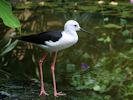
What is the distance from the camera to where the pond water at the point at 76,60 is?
5383 mm

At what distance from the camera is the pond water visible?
17.7 feet

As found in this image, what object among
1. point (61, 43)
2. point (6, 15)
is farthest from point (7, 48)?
point (6, 15)

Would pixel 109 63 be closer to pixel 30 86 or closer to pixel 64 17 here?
pixel 30 86

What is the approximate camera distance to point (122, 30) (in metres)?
8.18

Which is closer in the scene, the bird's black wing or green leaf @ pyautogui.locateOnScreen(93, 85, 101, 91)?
the bird's black wing

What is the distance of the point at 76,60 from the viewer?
671cm

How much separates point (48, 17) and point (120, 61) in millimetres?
2988

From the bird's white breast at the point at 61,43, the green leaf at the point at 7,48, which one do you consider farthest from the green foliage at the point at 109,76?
the green leaf at the point at 7,48

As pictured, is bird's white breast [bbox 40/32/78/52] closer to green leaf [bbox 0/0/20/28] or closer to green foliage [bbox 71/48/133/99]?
green foliage [bbox 71/48/133/99]

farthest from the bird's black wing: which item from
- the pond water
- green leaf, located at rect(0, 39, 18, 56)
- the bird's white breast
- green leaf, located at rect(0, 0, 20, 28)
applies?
green leaf, located at rect(0, 0, 20, 28)

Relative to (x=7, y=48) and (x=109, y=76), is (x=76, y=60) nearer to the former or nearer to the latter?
(x=109, y=76)

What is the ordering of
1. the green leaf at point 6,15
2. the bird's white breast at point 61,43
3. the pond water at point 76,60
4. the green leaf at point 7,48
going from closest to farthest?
the green leaf at point 6,15 < the bird's white breast at point 61,43 < the pond water at point 76,60 < the green leaf at point 7,48

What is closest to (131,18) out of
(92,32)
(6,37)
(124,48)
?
(92,32)

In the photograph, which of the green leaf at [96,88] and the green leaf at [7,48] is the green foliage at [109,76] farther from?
the green leaf at [7,48]
